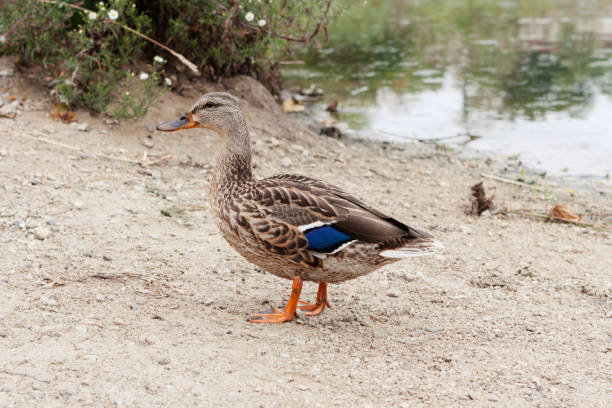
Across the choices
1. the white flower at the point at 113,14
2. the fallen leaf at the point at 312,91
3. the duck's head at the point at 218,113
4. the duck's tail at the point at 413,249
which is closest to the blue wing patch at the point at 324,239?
the duck's tail at the point at 413,249

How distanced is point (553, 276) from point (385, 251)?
6.03ft

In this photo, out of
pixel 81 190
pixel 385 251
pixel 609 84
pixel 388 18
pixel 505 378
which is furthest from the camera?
pixel 388 18

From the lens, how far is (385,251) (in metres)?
3.90

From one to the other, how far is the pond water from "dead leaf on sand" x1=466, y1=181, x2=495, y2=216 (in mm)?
1721

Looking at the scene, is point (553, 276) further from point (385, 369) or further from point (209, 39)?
point (209, 39)

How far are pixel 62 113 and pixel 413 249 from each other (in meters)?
4.38

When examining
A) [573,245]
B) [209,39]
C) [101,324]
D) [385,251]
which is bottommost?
[573,245]

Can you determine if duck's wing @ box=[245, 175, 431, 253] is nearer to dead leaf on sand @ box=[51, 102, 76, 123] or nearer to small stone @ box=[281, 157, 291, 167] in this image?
small stone @ box=[281, 157, 291, 167]

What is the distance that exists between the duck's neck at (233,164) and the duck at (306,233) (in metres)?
0.02

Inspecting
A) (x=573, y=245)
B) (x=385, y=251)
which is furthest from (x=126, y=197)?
(x=573, y=245)

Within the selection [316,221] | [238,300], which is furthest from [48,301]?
[316,221]

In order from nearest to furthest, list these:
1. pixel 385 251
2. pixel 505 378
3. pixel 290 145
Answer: pixel 505 378
pixel 385 251
pixel 290 145

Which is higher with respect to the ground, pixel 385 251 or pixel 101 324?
pixel 385 251

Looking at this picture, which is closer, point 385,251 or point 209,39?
point 385,251
